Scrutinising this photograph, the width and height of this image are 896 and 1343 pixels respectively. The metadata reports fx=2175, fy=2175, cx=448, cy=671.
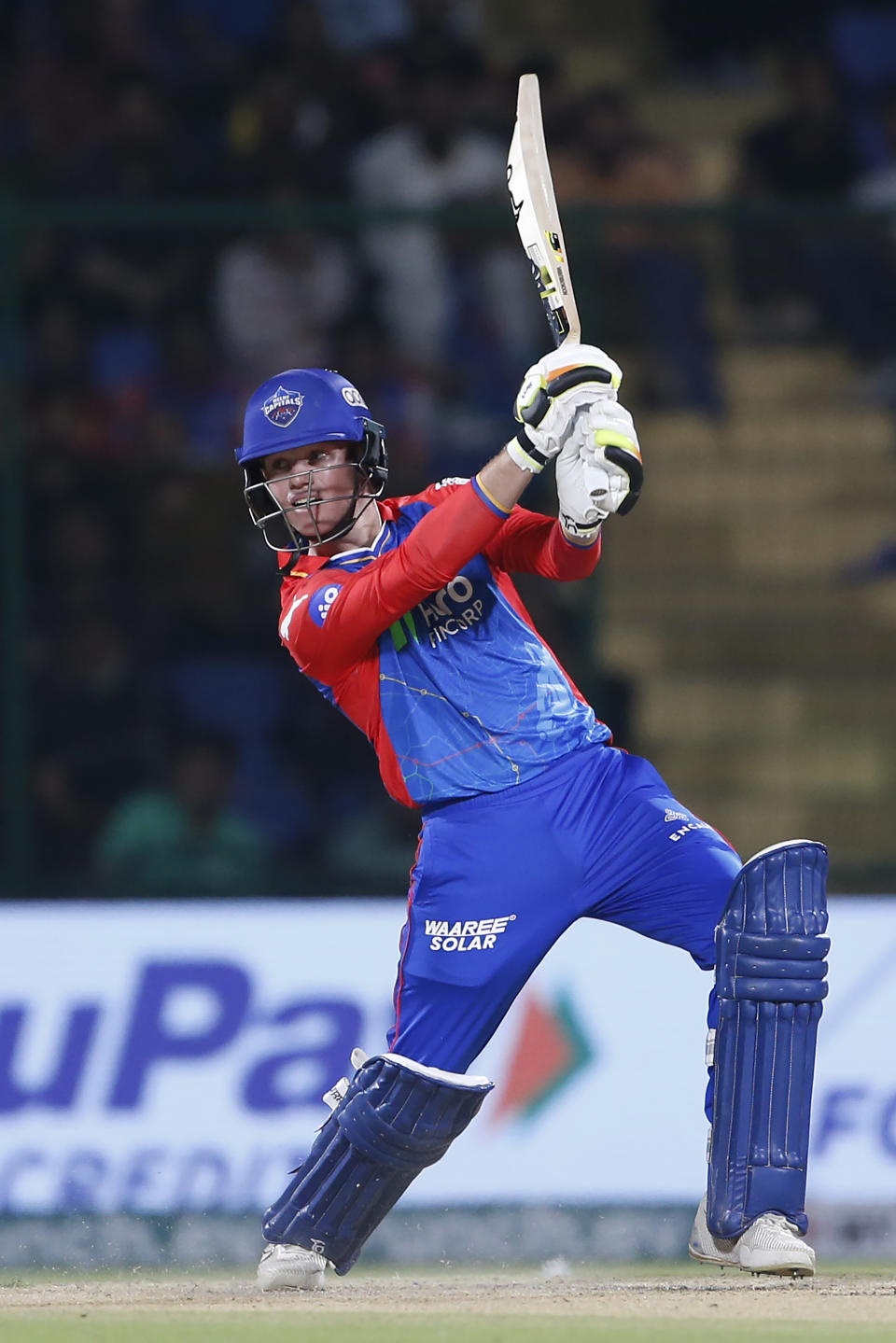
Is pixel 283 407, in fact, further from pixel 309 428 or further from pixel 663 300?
pixel 663 300

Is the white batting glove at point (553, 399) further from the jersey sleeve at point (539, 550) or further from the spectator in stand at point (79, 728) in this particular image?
the spectator in stand at point (79, 728)

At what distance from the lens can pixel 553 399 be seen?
4203 millimetres

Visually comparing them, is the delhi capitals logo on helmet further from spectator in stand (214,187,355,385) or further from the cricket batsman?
spectator in stand (214,187,355,385)

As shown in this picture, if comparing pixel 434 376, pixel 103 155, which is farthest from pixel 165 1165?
pixel 103 155

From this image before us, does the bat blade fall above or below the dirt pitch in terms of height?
above

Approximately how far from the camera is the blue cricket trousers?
4406 mm

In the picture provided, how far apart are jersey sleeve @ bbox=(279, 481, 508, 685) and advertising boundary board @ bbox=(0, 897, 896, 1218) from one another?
6.34 feet

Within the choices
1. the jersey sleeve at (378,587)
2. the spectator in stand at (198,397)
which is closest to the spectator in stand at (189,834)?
the spectator in stand at (198,397)

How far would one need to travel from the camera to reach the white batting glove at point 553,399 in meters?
4.18

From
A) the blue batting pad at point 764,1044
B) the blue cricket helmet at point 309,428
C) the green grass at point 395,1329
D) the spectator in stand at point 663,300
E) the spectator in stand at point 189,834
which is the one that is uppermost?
the spectator in stand at point 663,300

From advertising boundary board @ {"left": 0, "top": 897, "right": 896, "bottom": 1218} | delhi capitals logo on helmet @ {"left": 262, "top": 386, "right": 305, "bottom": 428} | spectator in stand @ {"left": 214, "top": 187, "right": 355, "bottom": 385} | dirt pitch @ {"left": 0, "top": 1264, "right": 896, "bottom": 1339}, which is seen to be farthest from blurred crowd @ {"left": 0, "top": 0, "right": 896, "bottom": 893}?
delhi capitals logo on helmet @ {"left": 262, "top": 386, "right": 305, "bottom": 428}

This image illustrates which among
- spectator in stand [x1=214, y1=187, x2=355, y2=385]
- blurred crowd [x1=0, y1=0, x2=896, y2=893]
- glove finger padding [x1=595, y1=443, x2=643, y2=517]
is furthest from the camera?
spectator in stand [x1=214, y1=187, x2=355, y2=385]

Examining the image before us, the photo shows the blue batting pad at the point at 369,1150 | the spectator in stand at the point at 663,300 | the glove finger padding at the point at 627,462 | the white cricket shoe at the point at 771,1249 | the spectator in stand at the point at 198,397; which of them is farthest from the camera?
the spectator in stand at the point at 198,397

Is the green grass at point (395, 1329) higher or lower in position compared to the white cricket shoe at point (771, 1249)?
lower
